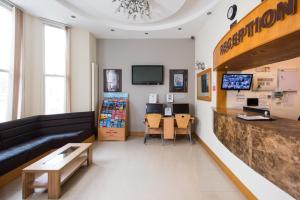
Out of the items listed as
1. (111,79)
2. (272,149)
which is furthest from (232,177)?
(111,79)

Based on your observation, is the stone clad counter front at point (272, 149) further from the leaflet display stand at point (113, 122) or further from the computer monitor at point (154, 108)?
the leaflet display stand at point (113, 122)

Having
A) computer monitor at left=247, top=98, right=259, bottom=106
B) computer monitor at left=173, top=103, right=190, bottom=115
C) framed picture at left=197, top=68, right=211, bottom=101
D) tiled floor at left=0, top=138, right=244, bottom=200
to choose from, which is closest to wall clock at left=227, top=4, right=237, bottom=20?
framed picture at left=197, top=68, right=211, bottom=101

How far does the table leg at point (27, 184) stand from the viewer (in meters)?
2.34

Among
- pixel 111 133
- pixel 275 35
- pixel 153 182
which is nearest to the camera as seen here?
pixel 275 35

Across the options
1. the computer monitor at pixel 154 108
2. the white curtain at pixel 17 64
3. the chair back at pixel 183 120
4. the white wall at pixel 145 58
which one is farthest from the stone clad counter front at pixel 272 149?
the white curtain at pixel 17 64

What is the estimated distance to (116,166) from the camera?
340 centimetres

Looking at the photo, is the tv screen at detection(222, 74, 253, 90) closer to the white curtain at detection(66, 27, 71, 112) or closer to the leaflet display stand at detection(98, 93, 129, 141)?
the leaflet display stand at detection(98, 93, 129, 141)

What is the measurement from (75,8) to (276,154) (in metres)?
4.58

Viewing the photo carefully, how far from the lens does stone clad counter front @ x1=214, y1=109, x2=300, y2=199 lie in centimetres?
119

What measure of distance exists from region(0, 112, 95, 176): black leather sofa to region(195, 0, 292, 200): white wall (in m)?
3.32

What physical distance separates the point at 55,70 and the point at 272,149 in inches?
198

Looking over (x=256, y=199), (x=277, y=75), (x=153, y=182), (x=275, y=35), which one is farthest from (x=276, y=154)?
(x=277, y=75)

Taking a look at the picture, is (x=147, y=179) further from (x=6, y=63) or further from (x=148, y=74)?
(x=6, y=63)

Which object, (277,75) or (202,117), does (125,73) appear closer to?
(202,117)
